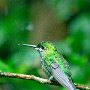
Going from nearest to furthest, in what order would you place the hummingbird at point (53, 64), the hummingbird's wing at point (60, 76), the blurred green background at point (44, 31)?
the hummingbird's wing at point (60, 76) → the hummingbird at point (53, 64) → the blurred green background at point (44, 31)

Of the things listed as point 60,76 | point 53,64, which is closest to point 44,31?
point 53,64

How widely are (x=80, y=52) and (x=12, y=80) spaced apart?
1.61m

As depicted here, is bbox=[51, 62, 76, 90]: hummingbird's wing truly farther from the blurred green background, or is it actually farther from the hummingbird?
the blurred green background

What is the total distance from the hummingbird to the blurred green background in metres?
1.70

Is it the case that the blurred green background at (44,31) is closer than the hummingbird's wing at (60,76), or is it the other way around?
the hummingbird's wing at (60,76)

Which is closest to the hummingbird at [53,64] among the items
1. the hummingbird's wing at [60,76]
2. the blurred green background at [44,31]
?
the hummingbird's wing at [60,76]

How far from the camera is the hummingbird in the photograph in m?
3.99

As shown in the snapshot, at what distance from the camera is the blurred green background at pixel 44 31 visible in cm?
630

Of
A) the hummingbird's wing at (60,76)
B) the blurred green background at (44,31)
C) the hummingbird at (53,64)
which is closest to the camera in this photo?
the hummingbird's wing at (60,76)

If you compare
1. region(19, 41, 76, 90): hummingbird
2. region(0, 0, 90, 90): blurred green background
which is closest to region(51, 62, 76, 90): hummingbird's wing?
region(19, 41, 76, 90): hummingbird

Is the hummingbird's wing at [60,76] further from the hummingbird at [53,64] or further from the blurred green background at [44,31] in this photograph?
the blurred green background at [44,31]

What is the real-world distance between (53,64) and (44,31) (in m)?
4.06

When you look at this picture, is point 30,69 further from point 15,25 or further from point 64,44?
point 15,25

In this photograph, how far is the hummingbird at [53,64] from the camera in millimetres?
3986
